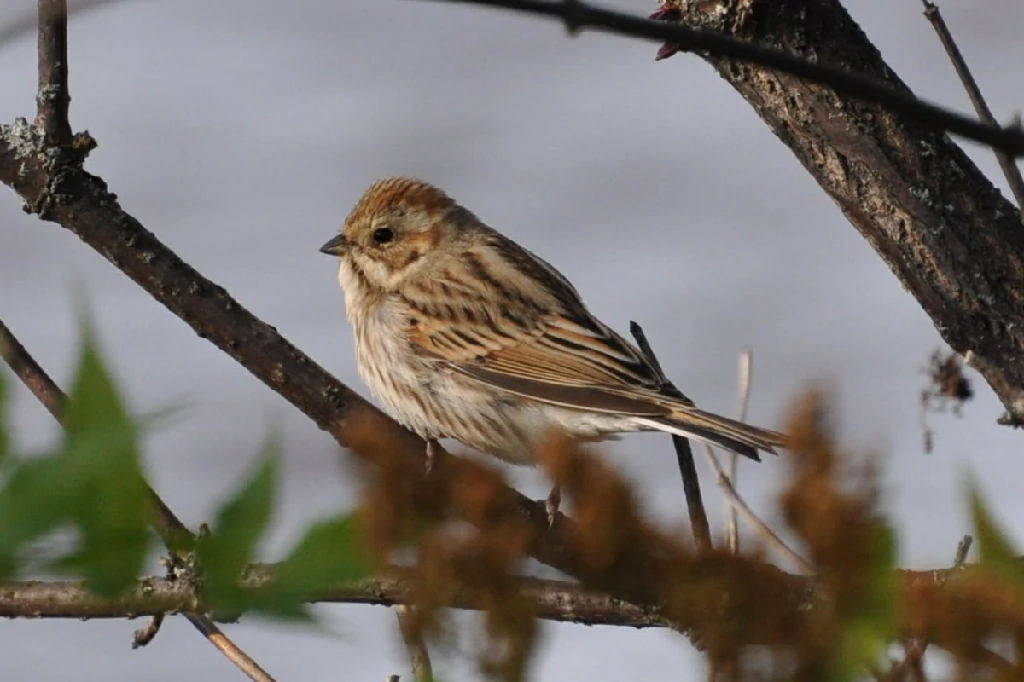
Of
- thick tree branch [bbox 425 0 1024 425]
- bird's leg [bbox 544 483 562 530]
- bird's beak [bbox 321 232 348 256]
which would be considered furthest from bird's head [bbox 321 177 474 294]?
thick tree branch [bbox 425 0 1024 425]

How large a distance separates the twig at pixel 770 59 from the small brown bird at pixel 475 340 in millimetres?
2704

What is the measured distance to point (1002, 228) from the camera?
130 inches

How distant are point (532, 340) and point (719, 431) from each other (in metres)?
1.44

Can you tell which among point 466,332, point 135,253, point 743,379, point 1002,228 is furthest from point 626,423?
point 135,253

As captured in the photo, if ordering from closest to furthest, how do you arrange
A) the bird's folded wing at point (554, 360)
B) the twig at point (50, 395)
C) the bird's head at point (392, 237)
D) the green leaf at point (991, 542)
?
1. the green leaf at point (991, 542)
2. the twig at point (50, 395)
3. the bird's folded wing at point (554, 360)
4. the bird's head at point (392, 237)

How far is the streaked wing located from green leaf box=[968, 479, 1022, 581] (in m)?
3.26

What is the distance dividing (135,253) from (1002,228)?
70.9 inches

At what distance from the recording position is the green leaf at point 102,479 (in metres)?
1.27

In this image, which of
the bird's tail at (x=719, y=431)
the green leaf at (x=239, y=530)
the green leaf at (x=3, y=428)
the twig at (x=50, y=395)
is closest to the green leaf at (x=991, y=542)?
the green leaf at (x=239, y=530)

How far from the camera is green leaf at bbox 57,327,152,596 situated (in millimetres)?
1270

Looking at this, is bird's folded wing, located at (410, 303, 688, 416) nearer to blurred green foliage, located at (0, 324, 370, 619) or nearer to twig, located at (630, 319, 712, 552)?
twig, located at (630, 319, 712, 552)

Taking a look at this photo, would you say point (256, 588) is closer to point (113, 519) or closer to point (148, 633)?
point (113, 519)

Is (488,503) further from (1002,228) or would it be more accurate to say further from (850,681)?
(1002,228)

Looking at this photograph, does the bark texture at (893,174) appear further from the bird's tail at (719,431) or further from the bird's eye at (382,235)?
the bird's eye at (382,235)
